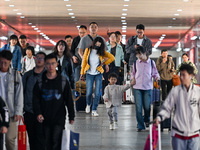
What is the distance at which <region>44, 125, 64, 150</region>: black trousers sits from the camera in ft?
24.6

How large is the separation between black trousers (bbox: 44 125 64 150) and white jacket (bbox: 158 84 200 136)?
63.1 inches

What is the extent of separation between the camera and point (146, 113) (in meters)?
12.1

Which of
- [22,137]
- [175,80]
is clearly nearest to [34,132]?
[22,137]

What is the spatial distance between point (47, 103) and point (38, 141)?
73 cm

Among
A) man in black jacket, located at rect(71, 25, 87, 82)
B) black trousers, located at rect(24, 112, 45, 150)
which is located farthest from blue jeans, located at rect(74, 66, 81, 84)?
black trousers, located at rect(24, 112, 45, 150)

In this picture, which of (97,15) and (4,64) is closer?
(4,64)

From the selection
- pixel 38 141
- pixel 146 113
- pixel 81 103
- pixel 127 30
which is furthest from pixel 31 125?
pixel 127 30

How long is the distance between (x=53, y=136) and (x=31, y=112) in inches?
32.6

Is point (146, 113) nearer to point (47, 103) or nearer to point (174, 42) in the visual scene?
point (47, 103)

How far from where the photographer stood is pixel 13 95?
25.6ft

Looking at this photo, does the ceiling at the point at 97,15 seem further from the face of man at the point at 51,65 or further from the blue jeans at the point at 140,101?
the face of man at the point at 51,65

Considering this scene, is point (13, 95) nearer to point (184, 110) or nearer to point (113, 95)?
point (184, 110)

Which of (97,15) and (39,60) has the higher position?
(97,15)

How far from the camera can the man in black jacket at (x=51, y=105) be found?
296 inches
